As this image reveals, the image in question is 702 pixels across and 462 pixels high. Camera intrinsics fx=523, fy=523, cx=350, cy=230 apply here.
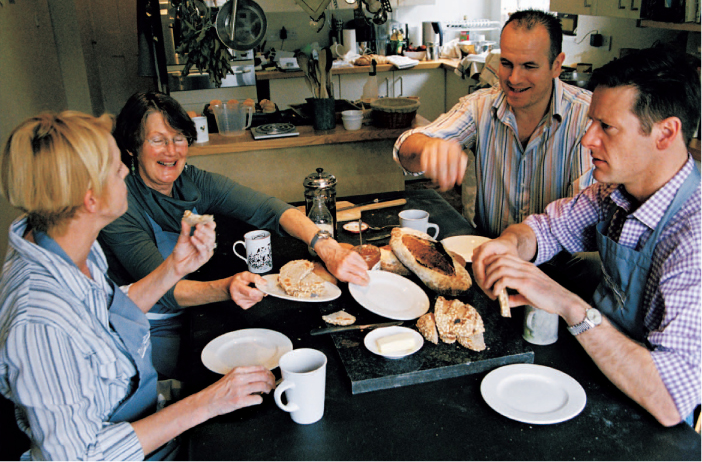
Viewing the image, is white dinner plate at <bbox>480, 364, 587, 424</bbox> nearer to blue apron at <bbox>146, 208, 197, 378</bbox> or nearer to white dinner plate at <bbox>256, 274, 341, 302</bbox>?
white dinner plate at <bbox>256, 274, 341, 302</bbox>

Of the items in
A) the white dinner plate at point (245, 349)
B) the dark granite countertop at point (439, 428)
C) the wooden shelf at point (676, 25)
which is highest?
the wooden shelf at point (676, 25)

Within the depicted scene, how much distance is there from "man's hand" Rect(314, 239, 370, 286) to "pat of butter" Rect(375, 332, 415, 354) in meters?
0.33

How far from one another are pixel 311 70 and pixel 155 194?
159cm

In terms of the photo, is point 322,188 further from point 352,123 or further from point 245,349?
point 352,123

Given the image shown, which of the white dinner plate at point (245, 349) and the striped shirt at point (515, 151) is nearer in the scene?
the white dinner plate at point (245, 349)

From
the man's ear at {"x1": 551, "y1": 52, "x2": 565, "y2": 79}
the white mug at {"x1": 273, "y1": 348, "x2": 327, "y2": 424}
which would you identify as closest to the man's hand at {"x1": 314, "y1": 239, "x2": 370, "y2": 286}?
the white mug at {"x1": 273, "y1": 348, "x2": 327, "y2": 424}

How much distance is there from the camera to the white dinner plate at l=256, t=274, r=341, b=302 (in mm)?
1554

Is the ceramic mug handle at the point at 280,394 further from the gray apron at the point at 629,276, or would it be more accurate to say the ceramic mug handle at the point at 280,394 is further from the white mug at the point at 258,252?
the gray apron at the point at 629,276

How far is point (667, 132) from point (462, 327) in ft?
2.30

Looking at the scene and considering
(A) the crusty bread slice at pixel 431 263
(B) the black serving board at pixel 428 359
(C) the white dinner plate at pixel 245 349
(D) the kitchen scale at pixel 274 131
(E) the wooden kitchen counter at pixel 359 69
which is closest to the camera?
(B) the black serving board at pixel 428 359

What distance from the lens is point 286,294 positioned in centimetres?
160

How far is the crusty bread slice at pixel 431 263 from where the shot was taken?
5.19 feet

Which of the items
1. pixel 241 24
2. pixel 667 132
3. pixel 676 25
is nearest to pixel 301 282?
pixel 667 132

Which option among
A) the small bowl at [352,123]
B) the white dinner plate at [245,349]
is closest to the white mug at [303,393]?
the white dinner plate at [245,349]
